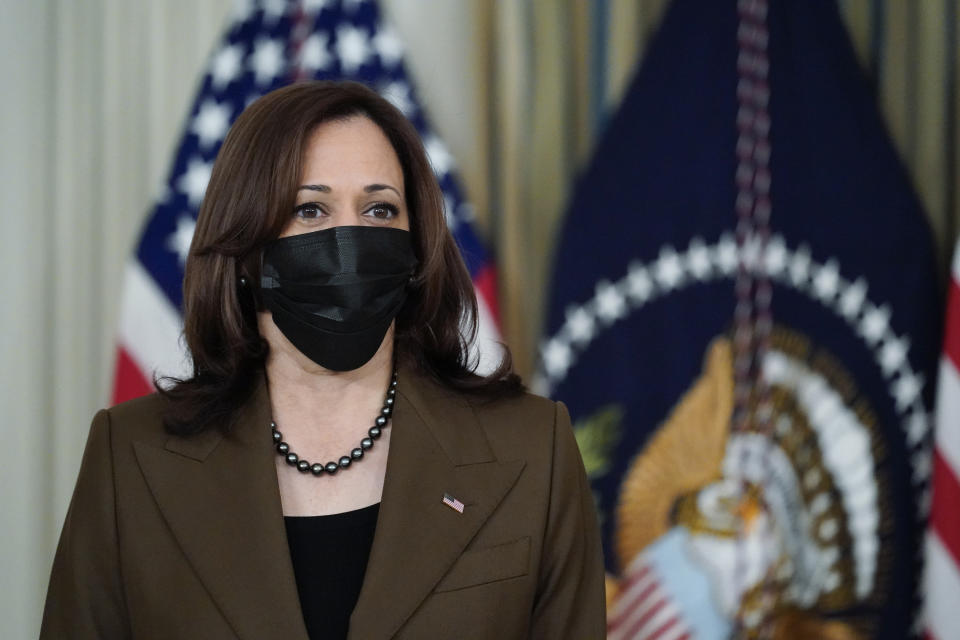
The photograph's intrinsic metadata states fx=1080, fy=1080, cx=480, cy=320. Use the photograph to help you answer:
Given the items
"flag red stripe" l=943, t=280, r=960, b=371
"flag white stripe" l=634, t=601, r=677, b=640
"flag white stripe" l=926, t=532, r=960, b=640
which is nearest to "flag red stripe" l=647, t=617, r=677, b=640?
"flag white stripe" l=634, t=601, r=677, b=640

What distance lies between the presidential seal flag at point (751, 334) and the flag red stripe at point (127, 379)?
3.21 feet

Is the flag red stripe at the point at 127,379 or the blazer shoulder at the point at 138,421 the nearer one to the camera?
the blazer shoulder at the point at 138,421

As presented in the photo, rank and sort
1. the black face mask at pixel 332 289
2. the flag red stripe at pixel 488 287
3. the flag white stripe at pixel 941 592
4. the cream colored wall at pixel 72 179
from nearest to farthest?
1. the black face mask at pixel 332 289
2. the flag white stripe at pixel 941 592
3. the flag red stripe at pixel 488 287
4. the cream colored wall at pixel 72 179

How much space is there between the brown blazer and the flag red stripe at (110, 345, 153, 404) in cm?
112

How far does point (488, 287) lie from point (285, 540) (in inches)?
53.7

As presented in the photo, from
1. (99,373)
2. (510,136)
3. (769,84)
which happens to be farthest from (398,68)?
(99,373)

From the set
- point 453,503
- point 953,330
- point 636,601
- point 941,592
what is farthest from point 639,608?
point 453,503

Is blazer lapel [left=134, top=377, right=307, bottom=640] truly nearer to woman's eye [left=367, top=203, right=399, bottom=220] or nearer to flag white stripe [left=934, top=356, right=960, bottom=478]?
woman's eye [left=367, top=203, right=399, bottom=220]

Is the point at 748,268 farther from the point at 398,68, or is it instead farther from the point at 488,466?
the point at 488,466

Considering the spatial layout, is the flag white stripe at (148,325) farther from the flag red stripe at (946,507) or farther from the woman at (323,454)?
the flag red stripe at (946,507)

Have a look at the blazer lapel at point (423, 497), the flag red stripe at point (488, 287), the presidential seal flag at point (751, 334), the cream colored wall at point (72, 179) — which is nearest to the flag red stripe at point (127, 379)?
the cream colored wall at point (72, 179)

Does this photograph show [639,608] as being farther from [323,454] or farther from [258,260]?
[258,260]

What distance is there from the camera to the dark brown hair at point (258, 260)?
148 cm

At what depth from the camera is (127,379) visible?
2.65 m
